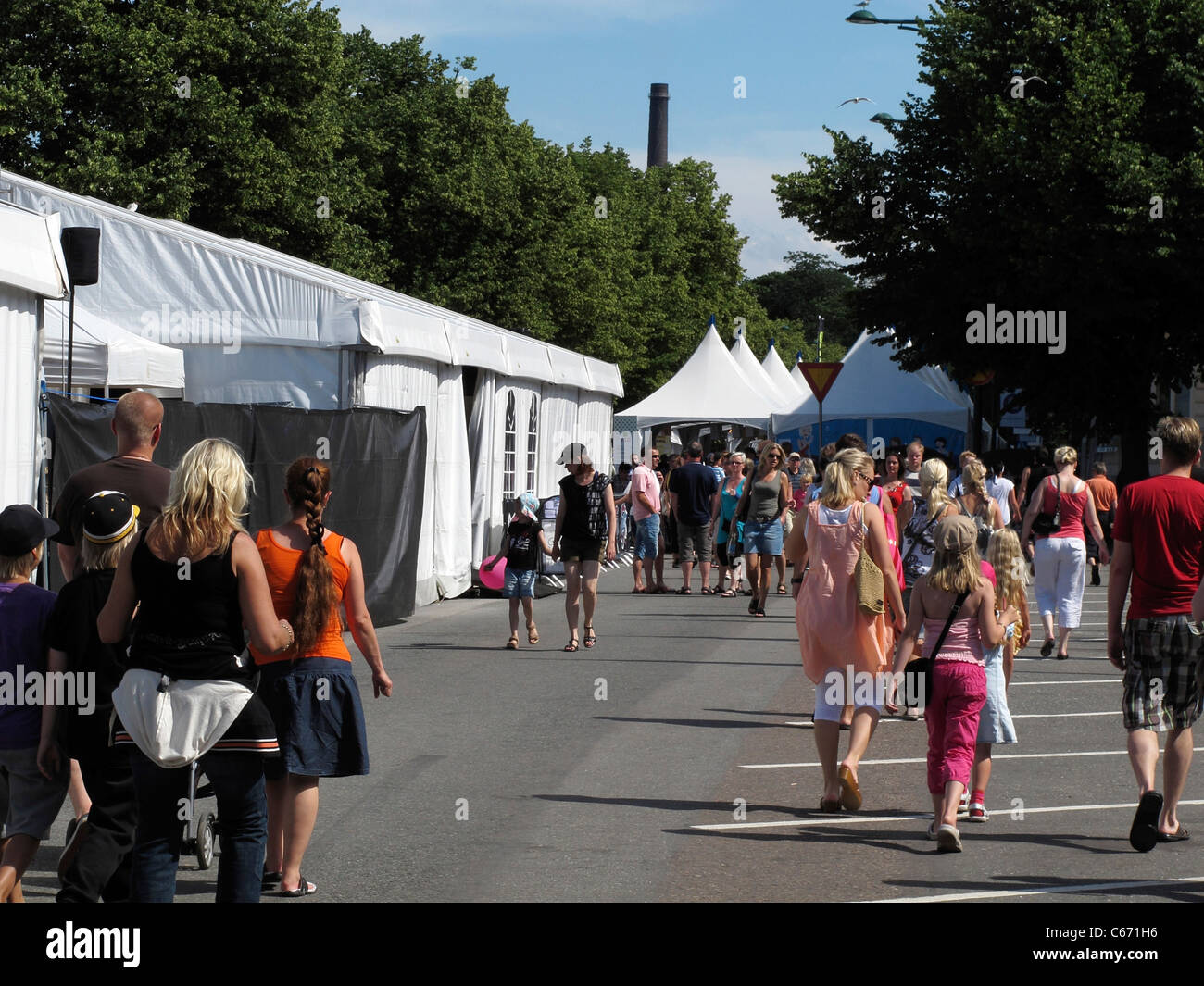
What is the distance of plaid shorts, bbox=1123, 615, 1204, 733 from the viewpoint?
281 inches

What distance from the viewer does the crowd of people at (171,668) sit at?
16.1ft

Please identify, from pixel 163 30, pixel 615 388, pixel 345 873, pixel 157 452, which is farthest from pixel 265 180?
pixel 345 873

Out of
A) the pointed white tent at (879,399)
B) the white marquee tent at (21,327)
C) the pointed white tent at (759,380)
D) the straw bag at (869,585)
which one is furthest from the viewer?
the pointed white tent at (759,380)

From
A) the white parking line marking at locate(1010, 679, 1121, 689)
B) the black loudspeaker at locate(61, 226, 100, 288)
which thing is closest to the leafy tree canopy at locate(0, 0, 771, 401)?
the black loudspeaker at locate(61, 226, 100, 288)

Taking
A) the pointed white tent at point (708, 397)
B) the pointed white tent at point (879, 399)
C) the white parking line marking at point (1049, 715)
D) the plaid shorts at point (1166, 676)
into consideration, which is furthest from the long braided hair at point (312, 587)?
the pointed white tent at point (708, 397)

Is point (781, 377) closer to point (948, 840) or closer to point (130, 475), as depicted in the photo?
point (948, 840)

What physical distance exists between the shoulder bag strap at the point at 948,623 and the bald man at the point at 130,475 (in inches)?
136

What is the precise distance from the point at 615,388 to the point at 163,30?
1318 centimetres

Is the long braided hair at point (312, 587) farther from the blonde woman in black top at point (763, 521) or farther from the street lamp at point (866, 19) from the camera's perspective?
the street lamp at point (866, 19)

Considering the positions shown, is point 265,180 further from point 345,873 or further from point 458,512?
point 345,873

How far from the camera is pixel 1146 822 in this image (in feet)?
22.3

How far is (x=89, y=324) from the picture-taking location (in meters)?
15.1

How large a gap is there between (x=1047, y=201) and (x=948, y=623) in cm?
2291

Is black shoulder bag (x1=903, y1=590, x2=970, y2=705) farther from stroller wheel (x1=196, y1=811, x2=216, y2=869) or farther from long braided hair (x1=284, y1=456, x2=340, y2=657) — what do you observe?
stroller wheel (x1=196, y1=811, x2=216, y2=869)
